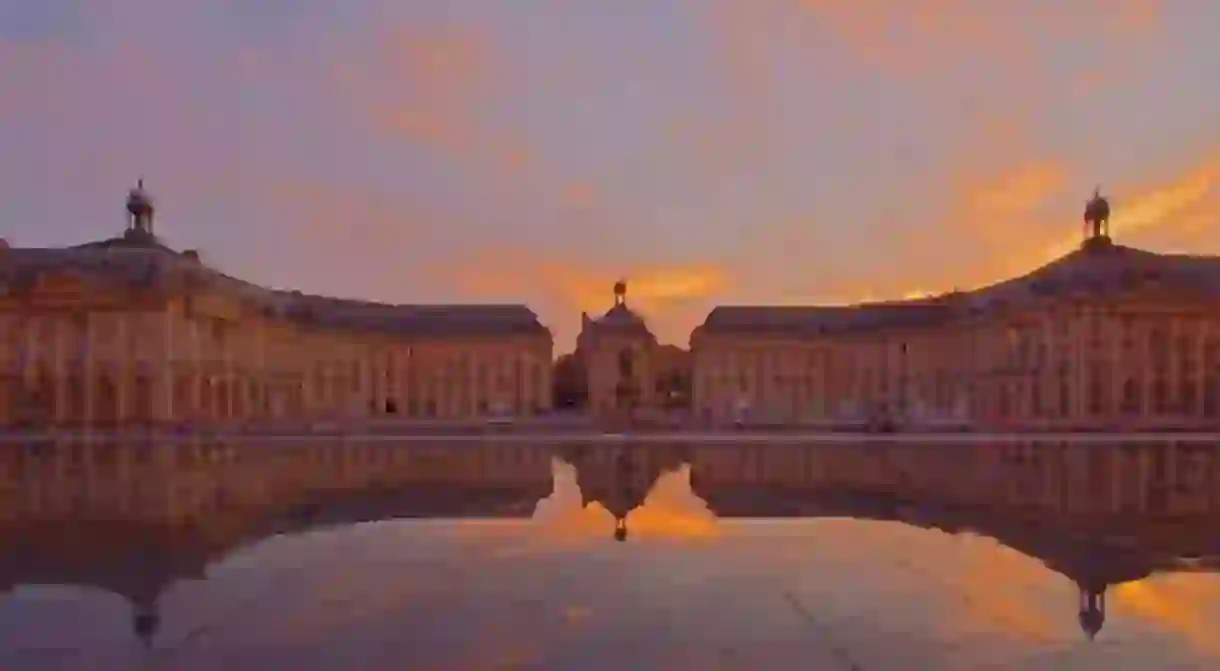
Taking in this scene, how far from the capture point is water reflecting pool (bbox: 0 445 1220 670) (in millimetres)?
7578

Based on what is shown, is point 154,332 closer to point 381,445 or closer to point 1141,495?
point 381,445

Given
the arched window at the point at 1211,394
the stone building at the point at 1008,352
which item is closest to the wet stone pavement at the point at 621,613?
the stone building at the point at 1008,352

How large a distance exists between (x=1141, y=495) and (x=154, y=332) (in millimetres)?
54640

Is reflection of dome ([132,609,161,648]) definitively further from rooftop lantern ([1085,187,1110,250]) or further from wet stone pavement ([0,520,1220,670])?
rooftop lantern ([1085,187,1110,250])

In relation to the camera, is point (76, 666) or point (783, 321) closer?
point (76, 666)

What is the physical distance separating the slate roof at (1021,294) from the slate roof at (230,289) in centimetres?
1844

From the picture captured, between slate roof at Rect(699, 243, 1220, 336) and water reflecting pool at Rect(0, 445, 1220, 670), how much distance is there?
2233 inches

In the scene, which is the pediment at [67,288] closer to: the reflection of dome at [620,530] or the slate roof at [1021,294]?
the slate roof at [1021,294]

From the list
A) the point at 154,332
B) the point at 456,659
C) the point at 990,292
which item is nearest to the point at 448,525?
the point at 456,659

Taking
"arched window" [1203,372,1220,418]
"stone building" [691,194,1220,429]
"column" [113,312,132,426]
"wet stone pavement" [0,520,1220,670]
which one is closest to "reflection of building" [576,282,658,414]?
"stone building" [691,194,1220,429]

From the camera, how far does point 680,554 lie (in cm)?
1216

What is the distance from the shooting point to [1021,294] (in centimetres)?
7700

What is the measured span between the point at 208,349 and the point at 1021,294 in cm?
5237

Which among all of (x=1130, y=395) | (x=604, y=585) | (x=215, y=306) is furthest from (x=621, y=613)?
(x=1130, y=395)
